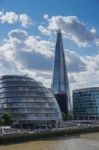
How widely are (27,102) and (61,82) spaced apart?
217 feet

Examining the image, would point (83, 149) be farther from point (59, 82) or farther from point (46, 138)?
point (59, 82)

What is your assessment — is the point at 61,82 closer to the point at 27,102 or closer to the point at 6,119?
the point at 27,102

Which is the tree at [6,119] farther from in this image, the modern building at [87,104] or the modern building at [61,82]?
the modern building at [61,82]

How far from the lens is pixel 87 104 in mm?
152625

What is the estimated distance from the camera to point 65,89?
160 metres

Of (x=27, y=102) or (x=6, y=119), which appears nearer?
(x=6, y=119)

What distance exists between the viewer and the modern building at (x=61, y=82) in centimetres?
15512

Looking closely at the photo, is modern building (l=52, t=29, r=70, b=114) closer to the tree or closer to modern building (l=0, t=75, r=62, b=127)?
modern building (l=0, t=75, r=62, b=127)

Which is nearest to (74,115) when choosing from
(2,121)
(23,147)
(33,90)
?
(33,90)

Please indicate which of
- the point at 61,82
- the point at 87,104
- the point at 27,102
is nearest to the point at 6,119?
the point at 27,102

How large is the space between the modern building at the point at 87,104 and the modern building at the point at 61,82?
12.3 feet

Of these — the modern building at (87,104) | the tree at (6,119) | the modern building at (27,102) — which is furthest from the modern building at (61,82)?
the tree at (6,119)

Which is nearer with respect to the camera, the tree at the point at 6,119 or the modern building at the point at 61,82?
the tree at the point at 6,119

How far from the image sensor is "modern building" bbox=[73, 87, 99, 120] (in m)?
151
